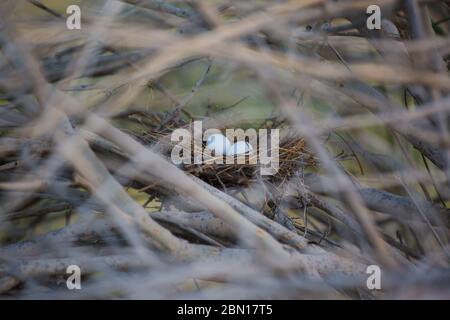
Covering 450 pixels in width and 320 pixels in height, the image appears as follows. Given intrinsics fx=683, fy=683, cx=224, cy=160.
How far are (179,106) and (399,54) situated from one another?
2.78ft

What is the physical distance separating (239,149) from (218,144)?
84 millimetres

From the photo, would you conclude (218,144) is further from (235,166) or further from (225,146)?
(235,166)

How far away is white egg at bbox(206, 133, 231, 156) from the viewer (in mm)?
2518

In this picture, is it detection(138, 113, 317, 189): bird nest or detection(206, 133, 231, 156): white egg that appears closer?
detection(138, 113, 317, 189): bird nest

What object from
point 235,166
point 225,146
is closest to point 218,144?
point 225,146

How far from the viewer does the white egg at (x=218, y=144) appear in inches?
99.1

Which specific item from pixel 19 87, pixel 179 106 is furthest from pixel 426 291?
pixel 179 106

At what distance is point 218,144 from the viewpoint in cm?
255

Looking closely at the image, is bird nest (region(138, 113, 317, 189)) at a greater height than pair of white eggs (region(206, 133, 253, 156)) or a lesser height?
lesser

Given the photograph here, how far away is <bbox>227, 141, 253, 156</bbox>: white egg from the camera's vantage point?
2.50 metres

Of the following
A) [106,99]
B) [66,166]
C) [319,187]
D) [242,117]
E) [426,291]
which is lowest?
[426,291]

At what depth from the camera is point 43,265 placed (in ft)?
5.30

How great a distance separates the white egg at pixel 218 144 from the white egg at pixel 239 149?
2 cm
